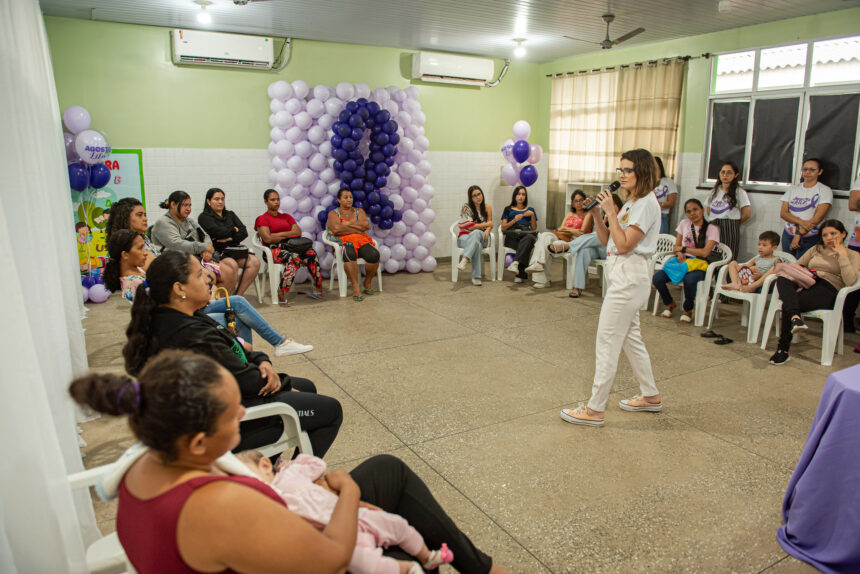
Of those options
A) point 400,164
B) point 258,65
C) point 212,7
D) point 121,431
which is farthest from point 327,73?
point 121,431

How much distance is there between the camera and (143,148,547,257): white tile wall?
269 inches

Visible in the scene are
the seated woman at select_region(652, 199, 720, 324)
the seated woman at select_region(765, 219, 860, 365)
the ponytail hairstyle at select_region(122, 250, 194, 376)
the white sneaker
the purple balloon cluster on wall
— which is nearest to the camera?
the ponytail hairstyle at select_region(122, 250, 194, 376)

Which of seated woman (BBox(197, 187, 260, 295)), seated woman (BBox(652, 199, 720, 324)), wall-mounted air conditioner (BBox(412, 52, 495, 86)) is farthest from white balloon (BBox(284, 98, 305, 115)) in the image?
seated woman (BBox(652, 199, 720, 324))

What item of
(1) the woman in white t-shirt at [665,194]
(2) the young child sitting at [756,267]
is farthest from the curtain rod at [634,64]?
(2) the young child sitting at [756,267]

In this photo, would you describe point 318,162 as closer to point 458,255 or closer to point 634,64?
point 458,255

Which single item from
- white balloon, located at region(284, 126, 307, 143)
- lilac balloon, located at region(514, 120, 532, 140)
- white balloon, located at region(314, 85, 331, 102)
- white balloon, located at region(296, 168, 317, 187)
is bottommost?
white balloon, located at region(296, 168, 317, 187)

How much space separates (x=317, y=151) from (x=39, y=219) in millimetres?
5153

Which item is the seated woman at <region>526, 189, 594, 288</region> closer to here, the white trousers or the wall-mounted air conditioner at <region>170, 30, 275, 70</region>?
the white trousers

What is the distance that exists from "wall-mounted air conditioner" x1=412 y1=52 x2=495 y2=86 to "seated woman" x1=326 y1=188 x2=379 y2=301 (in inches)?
92.2

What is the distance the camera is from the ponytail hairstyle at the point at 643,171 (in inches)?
121

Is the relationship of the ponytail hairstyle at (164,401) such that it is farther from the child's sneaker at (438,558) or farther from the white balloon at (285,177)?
the white balloon at (285,177)

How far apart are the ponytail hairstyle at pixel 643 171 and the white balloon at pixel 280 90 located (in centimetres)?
506

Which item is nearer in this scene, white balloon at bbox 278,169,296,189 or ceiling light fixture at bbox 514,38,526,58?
white balloon at bbox 278,169,296,189

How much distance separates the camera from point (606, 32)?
673 centimetres
